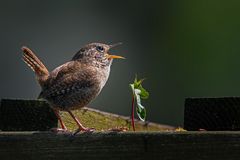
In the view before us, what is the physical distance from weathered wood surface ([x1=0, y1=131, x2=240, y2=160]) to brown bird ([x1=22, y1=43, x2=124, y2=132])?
2.36ft

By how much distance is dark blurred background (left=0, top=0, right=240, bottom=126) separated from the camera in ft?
35.7

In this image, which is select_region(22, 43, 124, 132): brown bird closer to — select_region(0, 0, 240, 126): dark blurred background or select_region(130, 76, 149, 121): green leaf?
select_region(130, 76, 149, 121): green leaf

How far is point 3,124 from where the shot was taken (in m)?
3.61

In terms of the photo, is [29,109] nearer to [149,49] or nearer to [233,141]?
[233,141]

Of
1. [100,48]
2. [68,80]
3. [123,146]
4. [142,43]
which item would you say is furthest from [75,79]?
[142,43]

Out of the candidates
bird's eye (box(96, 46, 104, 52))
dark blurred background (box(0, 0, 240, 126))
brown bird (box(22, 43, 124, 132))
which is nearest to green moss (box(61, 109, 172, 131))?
brown bird (box(22, 43, 124, 132))

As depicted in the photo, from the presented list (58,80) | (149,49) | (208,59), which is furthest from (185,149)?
(149,49)

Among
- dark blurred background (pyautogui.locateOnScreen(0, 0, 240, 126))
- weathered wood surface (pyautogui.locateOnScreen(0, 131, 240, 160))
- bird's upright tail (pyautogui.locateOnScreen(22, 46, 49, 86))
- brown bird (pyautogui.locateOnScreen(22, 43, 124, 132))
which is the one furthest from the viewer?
dark blurred background (pyautogui.locateOnScreen(0, 0, 240, 126))

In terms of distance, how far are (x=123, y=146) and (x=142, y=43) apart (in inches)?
359

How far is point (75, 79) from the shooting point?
4.57m

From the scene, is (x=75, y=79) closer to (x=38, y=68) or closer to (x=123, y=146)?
(x=38, y=68)

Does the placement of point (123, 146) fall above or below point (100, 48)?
below

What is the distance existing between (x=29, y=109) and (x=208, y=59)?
7621mm

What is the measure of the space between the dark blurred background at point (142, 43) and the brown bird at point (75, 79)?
525cm
